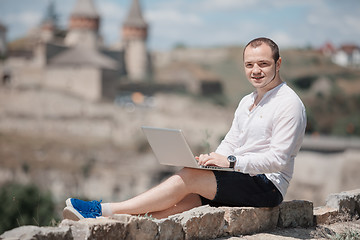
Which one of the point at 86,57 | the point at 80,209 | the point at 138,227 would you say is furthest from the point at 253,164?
the point at 86,57

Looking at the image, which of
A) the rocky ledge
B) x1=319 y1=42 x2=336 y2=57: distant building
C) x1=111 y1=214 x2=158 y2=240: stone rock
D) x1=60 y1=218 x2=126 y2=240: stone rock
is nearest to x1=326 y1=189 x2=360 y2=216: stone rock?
the rocky ledge

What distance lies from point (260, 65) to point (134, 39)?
50.6 m

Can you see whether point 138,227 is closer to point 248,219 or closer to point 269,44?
point 248,219

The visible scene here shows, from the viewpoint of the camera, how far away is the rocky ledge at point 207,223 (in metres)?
3.13

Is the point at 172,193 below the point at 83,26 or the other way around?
below

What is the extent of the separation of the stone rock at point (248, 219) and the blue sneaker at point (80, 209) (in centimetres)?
87

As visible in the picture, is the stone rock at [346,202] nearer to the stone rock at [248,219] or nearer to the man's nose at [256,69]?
the stone rock at [248,219]

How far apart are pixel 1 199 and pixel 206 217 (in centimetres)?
1844

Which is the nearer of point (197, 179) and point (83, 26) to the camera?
point (197, 179)

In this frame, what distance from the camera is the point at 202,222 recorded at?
12.3ft

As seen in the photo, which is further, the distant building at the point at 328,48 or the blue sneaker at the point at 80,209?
the distant building at the point at 328,48

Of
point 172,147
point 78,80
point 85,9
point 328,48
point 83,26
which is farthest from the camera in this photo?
point 328,48

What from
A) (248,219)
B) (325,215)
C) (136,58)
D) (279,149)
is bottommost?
(136,58)

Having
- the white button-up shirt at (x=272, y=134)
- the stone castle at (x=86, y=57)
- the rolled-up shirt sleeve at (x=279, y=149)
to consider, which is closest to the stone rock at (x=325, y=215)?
Answer: the white button-up shirt at (x=272, y=134)
